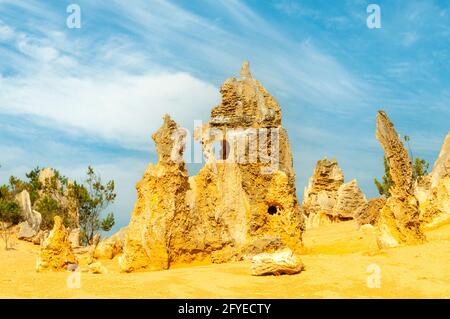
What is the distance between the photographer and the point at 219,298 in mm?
7598

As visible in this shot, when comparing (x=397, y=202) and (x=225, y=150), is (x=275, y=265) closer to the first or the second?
(x=397, y=202)

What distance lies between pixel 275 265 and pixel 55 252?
6734 mm

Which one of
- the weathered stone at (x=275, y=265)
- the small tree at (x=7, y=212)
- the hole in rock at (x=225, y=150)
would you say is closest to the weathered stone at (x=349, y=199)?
the hole in rock at (x=225, y=150)

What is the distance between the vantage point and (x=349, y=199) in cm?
3200

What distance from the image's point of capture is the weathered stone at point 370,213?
2512 centimetres

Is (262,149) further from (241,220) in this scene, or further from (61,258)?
(61,258)

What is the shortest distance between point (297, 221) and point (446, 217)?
801 centimetres

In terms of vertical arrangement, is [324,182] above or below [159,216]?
above

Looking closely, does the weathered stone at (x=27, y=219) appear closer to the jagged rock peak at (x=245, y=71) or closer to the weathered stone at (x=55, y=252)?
the weathered stone at (x=55, y=252)

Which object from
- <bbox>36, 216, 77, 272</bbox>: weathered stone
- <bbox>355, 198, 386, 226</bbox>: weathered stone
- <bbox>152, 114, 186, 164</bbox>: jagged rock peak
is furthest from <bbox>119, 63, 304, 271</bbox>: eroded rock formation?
<bbox>355, 198, 386, 226</bbox>: weathered stone

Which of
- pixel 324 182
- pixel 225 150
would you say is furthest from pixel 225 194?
pixel 324 182

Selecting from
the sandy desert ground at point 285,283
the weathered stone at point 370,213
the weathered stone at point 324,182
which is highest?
the weathered stone at point 324,182

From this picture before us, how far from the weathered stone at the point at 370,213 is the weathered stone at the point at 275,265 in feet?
55.1

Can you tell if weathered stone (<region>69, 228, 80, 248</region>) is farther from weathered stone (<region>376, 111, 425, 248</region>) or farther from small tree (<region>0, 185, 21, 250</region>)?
weathered stone (<region>376, 111, 425, 248</region>)
